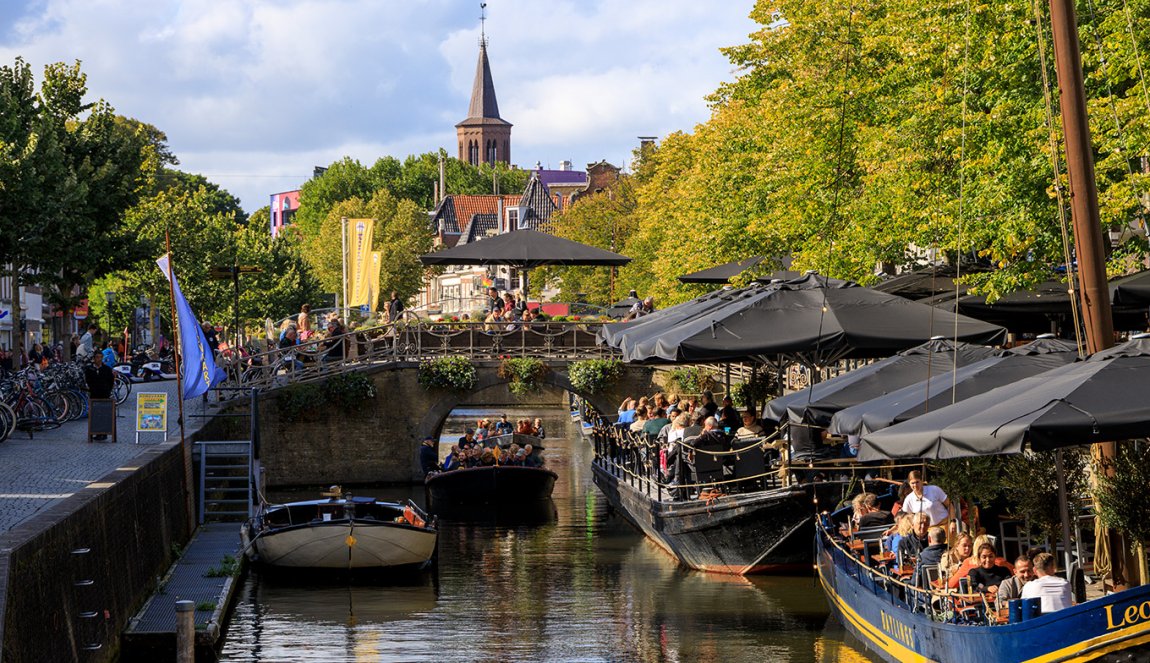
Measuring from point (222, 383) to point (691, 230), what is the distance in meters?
Answer: 12.6

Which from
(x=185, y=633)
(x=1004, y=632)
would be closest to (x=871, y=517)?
(x=1004, y=632)

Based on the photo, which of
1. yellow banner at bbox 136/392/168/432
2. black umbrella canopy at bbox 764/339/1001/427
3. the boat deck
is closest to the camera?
the boat deck

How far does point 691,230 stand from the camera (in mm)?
42812

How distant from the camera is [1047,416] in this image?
1205cm

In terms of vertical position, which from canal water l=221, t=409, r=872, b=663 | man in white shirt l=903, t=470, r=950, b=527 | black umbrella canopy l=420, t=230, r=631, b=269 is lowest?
canal water l=221, t=409, r=872, b=663

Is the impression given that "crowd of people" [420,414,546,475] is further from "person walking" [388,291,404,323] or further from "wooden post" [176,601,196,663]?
"wooden post" [176,601,196,663]

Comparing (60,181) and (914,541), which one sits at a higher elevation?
(60,181)

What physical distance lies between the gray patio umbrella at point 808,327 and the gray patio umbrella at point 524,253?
16.4m

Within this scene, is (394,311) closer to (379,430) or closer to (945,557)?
(379,430)

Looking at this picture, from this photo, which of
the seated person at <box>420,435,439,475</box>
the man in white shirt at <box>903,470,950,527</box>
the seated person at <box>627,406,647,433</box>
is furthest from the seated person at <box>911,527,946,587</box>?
the seated person at <box>420,435,439,475</box>

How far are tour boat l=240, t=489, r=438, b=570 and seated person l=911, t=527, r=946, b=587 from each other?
11948 millimetres

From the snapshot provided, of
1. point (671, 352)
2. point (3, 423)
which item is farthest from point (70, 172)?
point (671, 352)

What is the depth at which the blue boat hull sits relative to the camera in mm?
11672

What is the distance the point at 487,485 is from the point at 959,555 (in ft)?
74.7
